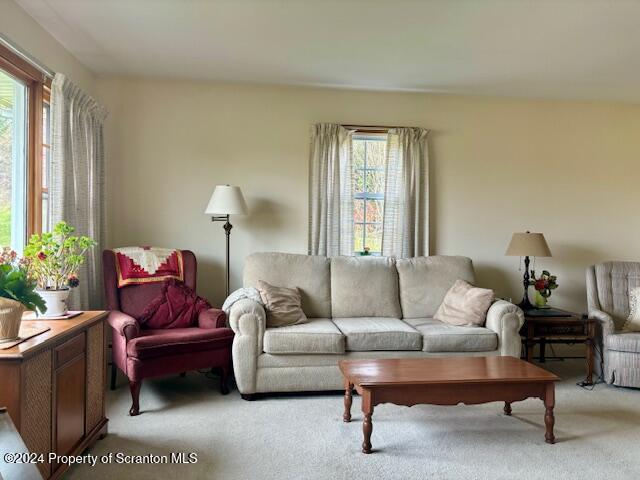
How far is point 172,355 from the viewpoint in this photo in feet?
10.1

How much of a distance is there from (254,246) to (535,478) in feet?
9.41

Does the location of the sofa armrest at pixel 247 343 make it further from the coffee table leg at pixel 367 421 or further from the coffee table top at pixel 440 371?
the coffee table leg at pixel 367 421

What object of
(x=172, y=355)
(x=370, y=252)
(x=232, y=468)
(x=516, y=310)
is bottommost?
(x=232, y=468)

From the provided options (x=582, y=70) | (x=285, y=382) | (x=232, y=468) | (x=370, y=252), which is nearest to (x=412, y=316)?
(x=370, y=252)

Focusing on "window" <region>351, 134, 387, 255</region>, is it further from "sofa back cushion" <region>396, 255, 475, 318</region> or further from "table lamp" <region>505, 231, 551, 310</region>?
"table lamp" <region>505, 231, 551, 310</region>

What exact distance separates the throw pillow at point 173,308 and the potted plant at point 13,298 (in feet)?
4.80

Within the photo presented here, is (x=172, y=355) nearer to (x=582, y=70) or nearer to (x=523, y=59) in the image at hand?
(x=523, y=59)

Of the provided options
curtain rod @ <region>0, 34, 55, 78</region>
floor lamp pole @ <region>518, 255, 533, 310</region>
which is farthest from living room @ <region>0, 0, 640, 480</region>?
floor lamp pole @ <region>518, 255, 533, 310</region>

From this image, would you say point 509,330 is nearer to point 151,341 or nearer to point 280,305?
point 280,305

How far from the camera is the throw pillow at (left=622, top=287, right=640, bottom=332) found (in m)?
3.75

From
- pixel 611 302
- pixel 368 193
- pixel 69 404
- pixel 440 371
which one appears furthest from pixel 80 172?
pixel 611 302

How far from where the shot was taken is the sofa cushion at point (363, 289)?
393 centimetres

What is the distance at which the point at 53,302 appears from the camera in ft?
7.81

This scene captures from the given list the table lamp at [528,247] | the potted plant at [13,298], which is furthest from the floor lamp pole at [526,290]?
the potted plant at [13,298]
